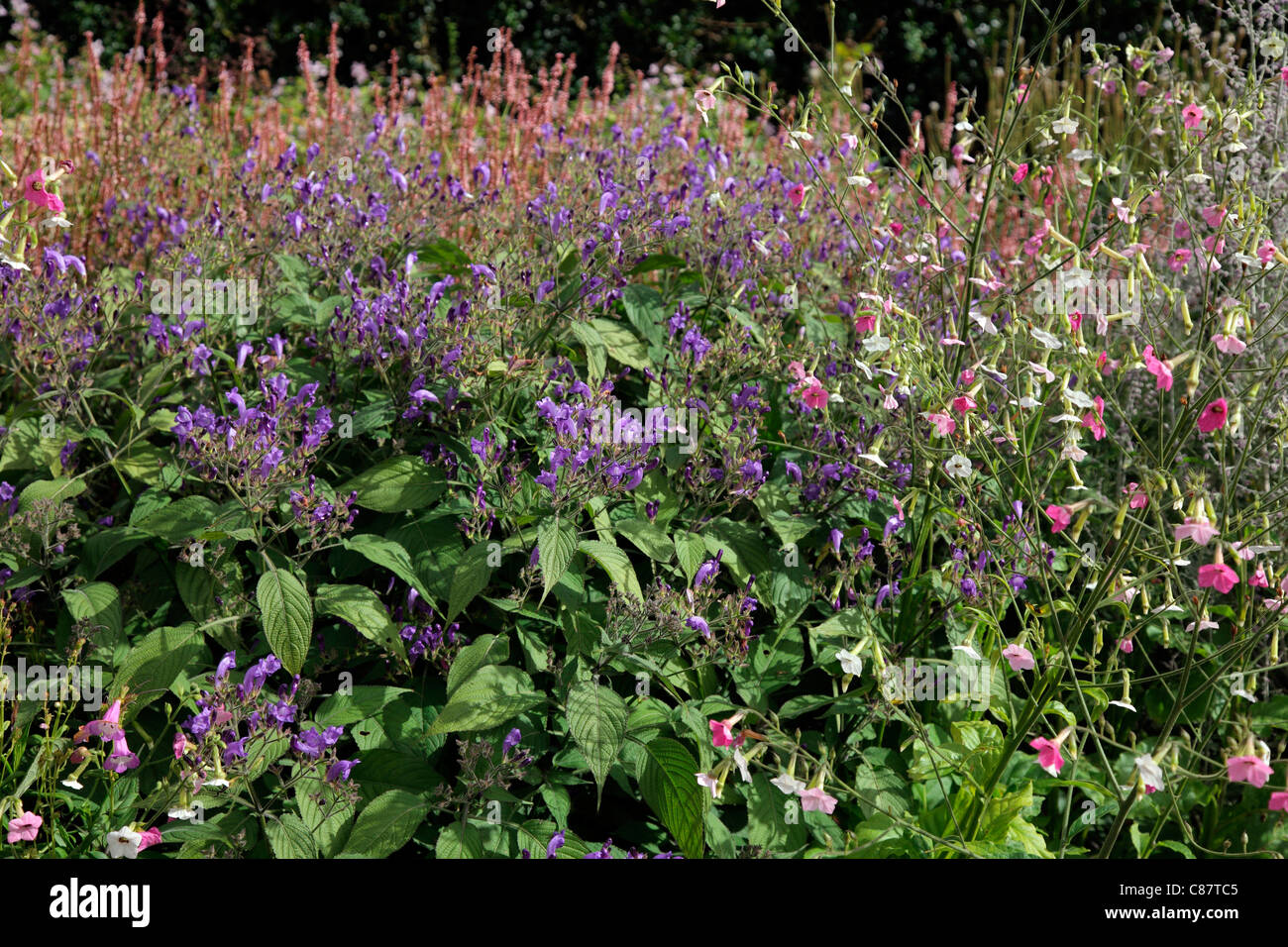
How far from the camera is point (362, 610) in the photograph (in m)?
2.61

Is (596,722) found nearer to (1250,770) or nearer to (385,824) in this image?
(385,824)

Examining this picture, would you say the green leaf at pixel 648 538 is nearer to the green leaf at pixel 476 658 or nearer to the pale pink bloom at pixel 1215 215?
the green leaf at pixel 476 658

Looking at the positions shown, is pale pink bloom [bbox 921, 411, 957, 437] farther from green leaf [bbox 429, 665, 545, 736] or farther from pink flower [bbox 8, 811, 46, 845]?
pink flower [bbox 8, 811, 46, 845]

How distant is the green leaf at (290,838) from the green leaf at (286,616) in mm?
316

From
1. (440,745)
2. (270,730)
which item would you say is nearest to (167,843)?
(270,730)

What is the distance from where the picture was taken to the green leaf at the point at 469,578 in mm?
2564

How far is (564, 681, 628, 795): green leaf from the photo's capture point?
7.82 feet

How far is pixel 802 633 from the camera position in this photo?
321 centimetres

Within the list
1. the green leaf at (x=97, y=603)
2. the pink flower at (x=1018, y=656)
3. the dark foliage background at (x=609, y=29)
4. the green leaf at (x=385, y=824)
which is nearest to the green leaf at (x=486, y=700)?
the green leaf at (x=385, y=824)

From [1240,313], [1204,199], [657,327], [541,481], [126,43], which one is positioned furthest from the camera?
[126,43]

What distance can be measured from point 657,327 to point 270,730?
1662 mm

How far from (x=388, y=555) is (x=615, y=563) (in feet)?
1.76

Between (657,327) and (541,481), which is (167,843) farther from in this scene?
(657,327)

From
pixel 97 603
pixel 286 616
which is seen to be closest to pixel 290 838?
pixel 286 616
